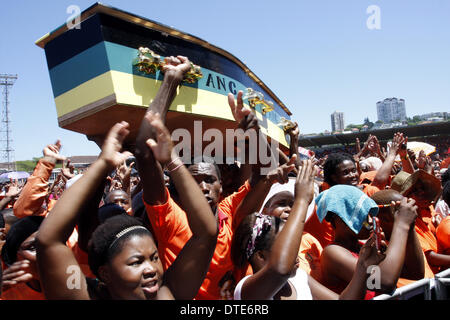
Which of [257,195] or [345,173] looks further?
[345,173]

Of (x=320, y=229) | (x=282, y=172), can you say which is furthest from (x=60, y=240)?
(x=320, y=229)

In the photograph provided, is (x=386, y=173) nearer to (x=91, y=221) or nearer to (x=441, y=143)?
(x=91, y=221)

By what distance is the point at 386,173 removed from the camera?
3801mm

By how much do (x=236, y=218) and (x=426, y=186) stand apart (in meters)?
1.81

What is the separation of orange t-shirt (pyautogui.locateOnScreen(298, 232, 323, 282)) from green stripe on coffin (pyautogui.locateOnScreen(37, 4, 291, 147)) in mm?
1436

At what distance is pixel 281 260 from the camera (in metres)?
1.50

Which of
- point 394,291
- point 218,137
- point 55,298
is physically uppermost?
point 218,137

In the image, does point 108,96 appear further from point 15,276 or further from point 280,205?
point 280,205

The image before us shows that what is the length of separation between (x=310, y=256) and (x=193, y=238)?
1.17 m

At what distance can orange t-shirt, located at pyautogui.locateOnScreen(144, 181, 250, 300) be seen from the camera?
182 centimetres

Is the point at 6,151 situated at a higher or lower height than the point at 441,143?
higher

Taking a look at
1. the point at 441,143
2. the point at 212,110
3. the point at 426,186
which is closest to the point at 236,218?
the point at 212,110

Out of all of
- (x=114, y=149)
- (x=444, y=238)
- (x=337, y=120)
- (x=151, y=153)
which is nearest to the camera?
(x=114, y=149)

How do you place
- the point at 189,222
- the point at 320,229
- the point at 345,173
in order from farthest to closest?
the point at 345,173
the point at 320,229
the point at 189,222
